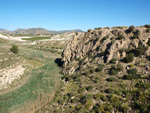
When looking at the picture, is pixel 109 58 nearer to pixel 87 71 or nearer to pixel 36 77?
pixel 87 71

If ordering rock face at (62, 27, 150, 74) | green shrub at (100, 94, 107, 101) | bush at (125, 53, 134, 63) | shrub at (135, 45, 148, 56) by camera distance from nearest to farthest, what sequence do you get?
1. green shrub at (100, 94, 107, 101)
2. bush at (125, 53, 134, 63)
3. shrub at (135, 45, 148, 56)
4. rock face at (62, 27, 150, 74)

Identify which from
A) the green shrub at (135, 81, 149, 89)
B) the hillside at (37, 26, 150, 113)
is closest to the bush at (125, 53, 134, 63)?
the hillside at (37, 26, 150, 113)

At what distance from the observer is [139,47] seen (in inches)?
894

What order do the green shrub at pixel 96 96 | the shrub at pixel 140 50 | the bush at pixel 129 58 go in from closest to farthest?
the green shrub at pixel 96 96 < the bush at pixel 129 58 < the shrub at pixel 140 50

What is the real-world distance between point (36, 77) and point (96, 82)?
1716 centimetres

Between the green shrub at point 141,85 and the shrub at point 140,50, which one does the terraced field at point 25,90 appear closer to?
the green shrub at point 141,85

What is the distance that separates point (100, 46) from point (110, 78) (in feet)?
40.8

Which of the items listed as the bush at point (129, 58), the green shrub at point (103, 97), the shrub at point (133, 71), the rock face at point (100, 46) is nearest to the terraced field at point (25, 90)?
the rock face at point (100, 46)

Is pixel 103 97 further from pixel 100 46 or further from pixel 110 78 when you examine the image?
pixel 100 46

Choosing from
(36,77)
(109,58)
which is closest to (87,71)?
(109,58)

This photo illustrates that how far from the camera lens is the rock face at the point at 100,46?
25.0m

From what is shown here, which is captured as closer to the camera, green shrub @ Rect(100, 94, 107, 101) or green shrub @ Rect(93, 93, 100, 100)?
green shrub @ Rect(100, 94, 107, 101)

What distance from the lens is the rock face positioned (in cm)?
2503

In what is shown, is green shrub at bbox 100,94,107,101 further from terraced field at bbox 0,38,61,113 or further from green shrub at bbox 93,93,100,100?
terraced field at bbox 0,38,61,113
